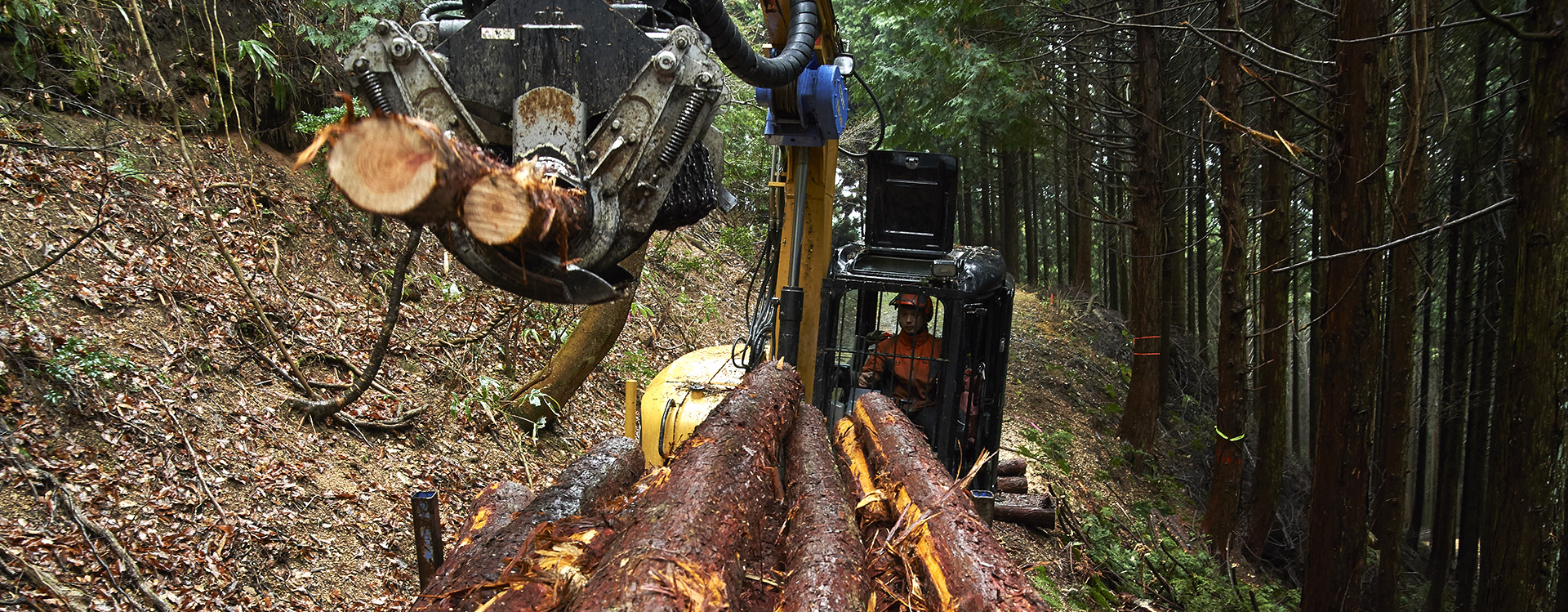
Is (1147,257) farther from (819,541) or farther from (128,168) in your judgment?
(128,168)

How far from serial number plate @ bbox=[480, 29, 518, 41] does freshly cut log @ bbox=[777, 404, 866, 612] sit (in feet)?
6.43

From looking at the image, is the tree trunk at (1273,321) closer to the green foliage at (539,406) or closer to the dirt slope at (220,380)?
the green foliage at (539,406)

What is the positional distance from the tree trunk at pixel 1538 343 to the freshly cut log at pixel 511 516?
373 cm

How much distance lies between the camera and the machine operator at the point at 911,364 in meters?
6.45

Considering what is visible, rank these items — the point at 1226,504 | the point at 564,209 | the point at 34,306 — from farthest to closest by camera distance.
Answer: the point at 1226,504 < the point at 34,306 < the point at 564,209

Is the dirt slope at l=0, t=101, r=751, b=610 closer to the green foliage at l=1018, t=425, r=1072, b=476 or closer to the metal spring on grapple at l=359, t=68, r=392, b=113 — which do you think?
the metal spring on grapple at l=359, t=68, r=392, b=113

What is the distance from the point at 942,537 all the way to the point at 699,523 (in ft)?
3.53

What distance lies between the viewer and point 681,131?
110 inches

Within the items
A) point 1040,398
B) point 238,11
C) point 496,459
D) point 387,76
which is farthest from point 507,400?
point 1040,398

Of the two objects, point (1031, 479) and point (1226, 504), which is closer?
point (1226, 504)

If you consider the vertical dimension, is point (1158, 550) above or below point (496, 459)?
below

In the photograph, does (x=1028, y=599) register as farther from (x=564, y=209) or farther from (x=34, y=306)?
(x=34, y=306)

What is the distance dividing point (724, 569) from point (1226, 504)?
807 centimetres

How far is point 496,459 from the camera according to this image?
746 cm
